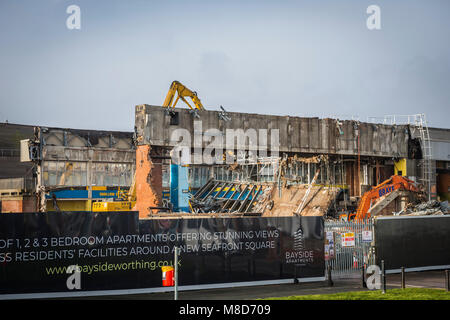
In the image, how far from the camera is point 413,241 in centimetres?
2322

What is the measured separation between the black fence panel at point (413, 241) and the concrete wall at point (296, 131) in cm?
1684

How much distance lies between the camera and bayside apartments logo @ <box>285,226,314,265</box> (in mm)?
20219

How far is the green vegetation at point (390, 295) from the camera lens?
15.6 m

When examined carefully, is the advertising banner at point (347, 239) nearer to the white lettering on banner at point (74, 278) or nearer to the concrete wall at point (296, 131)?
the white lettering on banner at point (74, 278)

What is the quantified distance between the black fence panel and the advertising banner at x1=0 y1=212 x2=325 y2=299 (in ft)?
9.83

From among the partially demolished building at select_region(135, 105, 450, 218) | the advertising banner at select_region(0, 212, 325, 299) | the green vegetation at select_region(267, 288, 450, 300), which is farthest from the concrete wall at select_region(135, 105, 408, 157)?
the green vegetation at select_region(267, 288, 450, 300)

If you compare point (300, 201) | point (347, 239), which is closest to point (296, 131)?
point (300, 201)

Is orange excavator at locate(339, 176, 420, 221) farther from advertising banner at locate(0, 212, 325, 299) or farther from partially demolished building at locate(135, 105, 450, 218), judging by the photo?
advertising banner at locate(0, 212, 325, 299)

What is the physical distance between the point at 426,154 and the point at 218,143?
1783 centimetres

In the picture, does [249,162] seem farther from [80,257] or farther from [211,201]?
[80,257]

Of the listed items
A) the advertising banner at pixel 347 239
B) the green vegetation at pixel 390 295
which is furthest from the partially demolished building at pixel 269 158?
the green vegetation at pixel 390 295

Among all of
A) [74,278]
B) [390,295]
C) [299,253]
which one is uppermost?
[299,253]

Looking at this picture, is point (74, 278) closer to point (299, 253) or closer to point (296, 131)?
point (299, 253)
